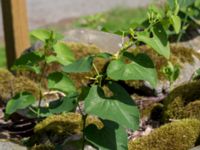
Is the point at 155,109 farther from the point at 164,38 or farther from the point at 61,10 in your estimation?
the point at 61,10

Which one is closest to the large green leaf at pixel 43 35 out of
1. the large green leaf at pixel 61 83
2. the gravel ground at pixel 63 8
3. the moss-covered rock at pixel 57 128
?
the large green leaf at pixel 61 83

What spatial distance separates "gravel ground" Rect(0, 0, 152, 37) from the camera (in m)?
10.0

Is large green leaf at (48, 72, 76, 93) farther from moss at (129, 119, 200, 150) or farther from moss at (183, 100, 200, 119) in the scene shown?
moss at (183, 100, 200, 119)

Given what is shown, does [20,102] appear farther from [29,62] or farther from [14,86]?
[14,86]

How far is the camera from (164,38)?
9.84ft

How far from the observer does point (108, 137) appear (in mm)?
2971

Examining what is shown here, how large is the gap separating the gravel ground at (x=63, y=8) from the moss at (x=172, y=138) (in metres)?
6.49

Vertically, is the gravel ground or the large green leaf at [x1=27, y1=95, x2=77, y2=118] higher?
the large green leaf at [x1=27, y1=95, x2=77, y2=118]

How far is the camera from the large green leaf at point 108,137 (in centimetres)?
295

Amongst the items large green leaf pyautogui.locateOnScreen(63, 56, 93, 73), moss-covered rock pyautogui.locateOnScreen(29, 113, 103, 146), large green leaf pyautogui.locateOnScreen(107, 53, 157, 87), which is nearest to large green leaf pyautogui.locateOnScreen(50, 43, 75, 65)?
moss-covered rock pyautogui.locateOnScreen(29, 113, 103, 146)

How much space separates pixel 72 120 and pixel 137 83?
25.9 inches

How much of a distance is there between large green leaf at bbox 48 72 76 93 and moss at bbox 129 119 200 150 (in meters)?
0.40

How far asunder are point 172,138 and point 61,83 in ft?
1.97

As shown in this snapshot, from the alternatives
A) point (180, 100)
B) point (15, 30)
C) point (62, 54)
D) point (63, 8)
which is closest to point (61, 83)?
point (62, 54)
